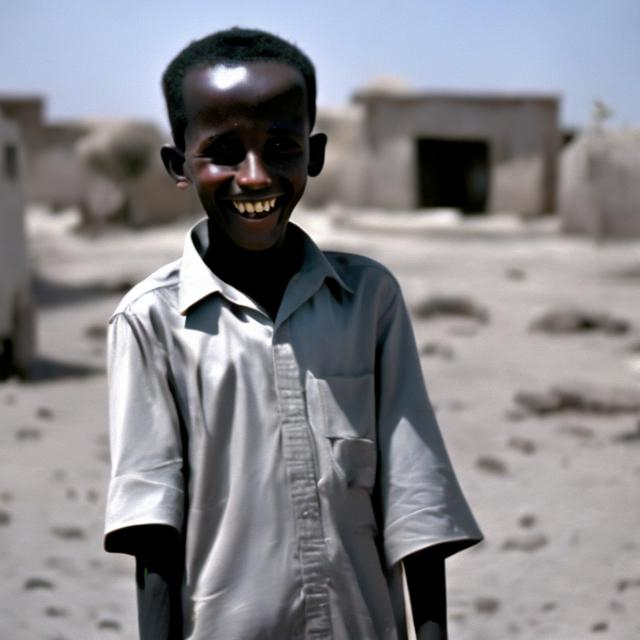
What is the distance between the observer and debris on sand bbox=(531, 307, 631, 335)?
7629mm

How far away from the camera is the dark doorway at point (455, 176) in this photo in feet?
61.1

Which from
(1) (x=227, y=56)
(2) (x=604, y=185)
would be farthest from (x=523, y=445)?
(2) (x=604, y=185)

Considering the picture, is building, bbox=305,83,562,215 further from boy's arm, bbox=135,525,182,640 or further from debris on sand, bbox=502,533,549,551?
boy's arm, bbox=135,525,182,640

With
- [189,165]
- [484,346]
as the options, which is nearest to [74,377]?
[484,346]

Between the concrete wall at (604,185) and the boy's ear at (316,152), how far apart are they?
11153 millimetres

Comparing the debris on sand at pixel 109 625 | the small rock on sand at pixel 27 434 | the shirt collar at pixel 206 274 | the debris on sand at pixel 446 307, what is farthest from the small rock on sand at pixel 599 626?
the debris on sand at pixel 446 307

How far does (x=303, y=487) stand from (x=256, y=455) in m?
0.07

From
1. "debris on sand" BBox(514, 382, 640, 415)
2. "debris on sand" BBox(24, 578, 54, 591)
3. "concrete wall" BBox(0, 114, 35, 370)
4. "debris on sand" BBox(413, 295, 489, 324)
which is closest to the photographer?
"debris on sand" BBox(24, 578, 54, 591)

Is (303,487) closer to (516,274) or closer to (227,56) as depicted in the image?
(227,56)

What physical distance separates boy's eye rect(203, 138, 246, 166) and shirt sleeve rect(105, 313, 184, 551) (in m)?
0.22

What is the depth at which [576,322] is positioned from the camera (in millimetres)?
7656

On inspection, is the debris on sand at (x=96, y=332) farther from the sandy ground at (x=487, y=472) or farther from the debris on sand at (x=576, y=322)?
the debris on sand at (x=576, y=322)

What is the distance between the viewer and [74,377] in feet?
22.4

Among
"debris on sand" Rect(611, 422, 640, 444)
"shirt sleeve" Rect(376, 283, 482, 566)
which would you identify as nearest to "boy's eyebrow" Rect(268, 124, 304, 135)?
"shirt sleeve" Rect(376, 283, 482, 566)
